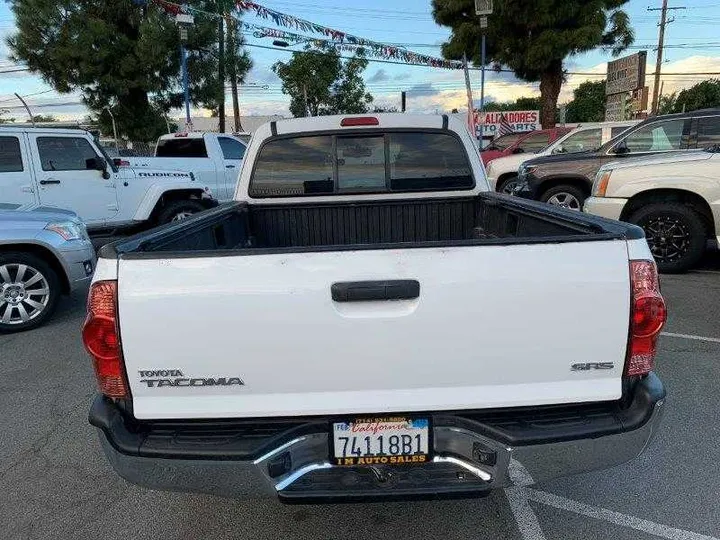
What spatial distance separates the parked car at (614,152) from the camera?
7918mm

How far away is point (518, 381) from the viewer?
6.47ft

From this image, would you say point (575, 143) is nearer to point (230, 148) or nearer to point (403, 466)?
point (230, 148)

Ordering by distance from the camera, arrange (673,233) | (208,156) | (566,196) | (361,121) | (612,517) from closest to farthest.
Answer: (612,517) → (361,121) → (673,233) → (566,196) → (208,156)

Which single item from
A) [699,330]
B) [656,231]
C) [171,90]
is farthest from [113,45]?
[699,330]

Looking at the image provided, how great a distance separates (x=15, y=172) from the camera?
296 inches

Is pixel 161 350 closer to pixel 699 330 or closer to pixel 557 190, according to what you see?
pixel 699 330

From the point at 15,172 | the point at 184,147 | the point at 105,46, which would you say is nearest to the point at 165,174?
the point at 184,147

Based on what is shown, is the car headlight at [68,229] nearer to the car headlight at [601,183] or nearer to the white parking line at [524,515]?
the white parking line at [524,515]

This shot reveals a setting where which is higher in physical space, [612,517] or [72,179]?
[72,179]

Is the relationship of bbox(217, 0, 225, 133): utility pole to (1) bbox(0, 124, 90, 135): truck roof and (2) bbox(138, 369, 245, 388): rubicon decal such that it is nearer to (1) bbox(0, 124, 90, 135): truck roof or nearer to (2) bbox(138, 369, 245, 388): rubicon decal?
(1) bbox(0, 124, 90, 135): truck roof

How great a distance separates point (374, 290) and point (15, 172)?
7.57m

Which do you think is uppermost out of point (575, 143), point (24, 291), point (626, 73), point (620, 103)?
point (626, 73)

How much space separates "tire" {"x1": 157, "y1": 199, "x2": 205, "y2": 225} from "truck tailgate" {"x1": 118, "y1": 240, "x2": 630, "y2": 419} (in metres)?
7.68

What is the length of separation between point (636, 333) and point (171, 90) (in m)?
23.4
